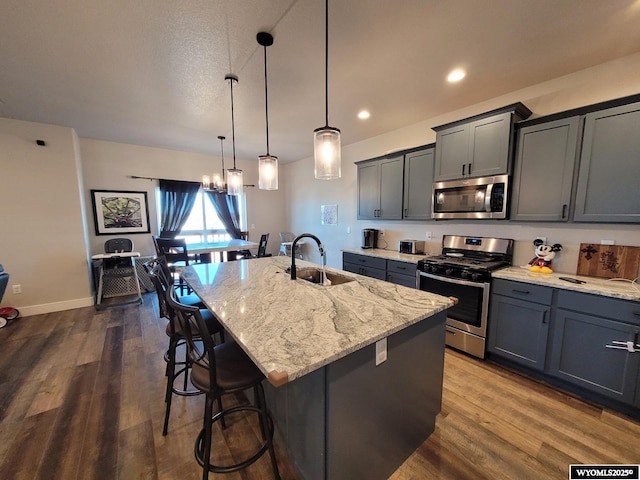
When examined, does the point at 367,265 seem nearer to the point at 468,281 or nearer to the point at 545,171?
the point at 468,281

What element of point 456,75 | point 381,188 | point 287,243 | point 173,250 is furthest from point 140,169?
point 456,75

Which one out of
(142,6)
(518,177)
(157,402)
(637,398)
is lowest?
(157,402)

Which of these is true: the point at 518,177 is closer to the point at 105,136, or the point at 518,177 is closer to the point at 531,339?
the point at 531,339

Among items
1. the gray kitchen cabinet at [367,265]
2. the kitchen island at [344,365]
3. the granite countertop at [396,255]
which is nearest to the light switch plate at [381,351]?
the kitchen island at [344,365]

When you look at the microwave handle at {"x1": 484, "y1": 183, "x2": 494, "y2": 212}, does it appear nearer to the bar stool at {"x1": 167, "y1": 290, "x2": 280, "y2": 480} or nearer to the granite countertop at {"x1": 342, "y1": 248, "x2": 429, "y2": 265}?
the granite countertop at {"x1": 342, "y1": 248, "x2": 429, "y2": 265}

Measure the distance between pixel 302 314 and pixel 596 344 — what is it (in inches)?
88.7

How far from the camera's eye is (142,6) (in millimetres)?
1550

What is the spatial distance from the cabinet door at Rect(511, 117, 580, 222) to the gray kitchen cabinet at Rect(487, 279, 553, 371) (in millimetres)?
712

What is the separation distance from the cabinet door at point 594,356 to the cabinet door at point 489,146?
1.41 m

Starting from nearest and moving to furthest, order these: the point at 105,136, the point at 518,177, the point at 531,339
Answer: the point at 531,339, the point at 518,177, the point at 105,136

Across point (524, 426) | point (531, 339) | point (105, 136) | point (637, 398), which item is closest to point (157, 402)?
point (524, 426)

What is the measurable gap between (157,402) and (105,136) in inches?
170

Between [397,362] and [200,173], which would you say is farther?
[200,173]

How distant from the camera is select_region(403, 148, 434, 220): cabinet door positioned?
314 centimetres
